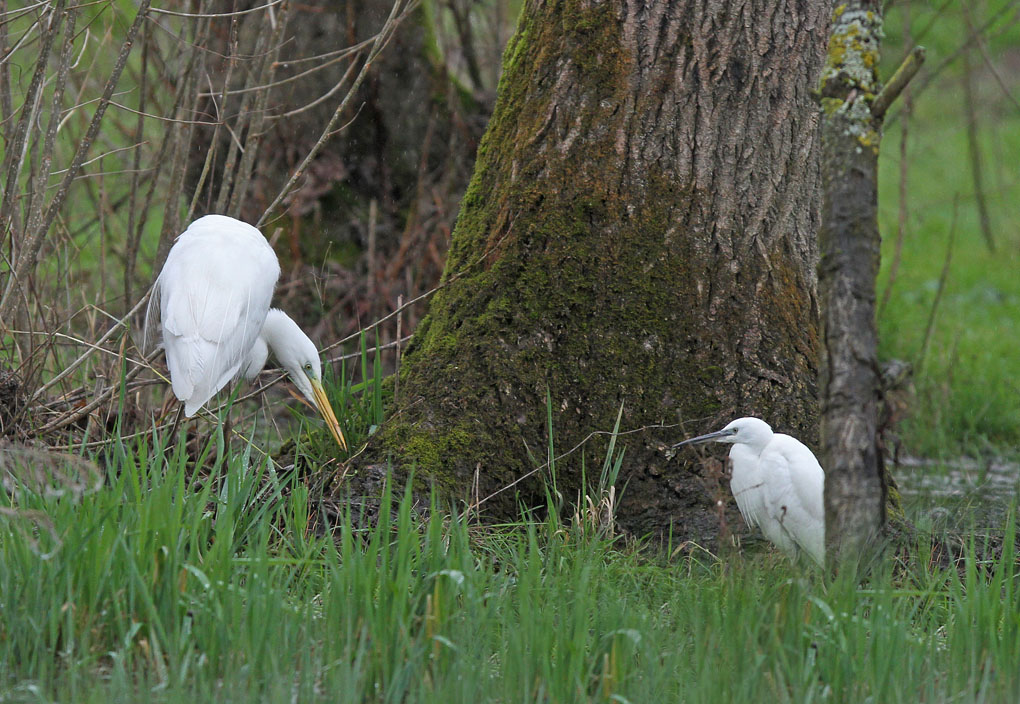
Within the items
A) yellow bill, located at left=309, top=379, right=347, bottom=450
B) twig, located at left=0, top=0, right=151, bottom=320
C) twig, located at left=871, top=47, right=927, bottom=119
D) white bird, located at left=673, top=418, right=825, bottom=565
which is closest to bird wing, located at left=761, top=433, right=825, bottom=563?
white bird, located at left=673, top=418, right=825, bottom=565

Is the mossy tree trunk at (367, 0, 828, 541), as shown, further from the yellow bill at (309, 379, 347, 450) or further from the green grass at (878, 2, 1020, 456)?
the green grass at (878, 2, 1020, 456)

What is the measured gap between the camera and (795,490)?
3.32 metres

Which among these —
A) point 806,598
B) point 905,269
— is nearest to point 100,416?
point 806,598

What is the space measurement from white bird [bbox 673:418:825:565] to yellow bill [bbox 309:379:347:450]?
1143 mm

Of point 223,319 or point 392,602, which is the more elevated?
point 223,319

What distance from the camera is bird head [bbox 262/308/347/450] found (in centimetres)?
399

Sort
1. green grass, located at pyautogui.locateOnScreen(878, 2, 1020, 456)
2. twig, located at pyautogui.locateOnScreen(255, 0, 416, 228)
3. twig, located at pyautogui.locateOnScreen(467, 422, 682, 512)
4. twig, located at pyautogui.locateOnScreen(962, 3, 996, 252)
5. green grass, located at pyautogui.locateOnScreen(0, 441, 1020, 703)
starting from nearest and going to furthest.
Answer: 1. green grass, located at pyautogui.locateOnScreen(0, 441, 1020, 703)
2. twig, located at pyautogui.locateOnScreen(467, 422, 682, 512)
3. twig, located at pyautogui.locateOnScreen(255, 0, 416, 228)
4. green grass, located at pyautogui.locateOnScreen(878, 2, 1020, 456)
5. twig, located at pyautogui.locateOnScreen(962, 3, 996, 252)

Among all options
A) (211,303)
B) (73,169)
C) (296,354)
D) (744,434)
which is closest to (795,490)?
(744,434)

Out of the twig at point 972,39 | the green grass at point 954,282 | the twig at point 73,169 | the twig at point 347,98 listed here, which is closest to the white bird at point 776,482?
the twig at point 347,98

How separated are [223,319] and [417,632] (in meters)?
1.61

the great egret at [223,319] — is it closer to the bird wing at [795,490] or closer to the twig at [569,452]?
the twig at [569,452]

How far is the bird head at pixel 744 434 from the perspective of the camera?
11.1 ft

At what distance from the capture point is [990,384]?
6707mm

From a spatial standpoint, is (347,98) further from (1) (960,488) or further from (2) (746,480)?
(1) (960,488)
